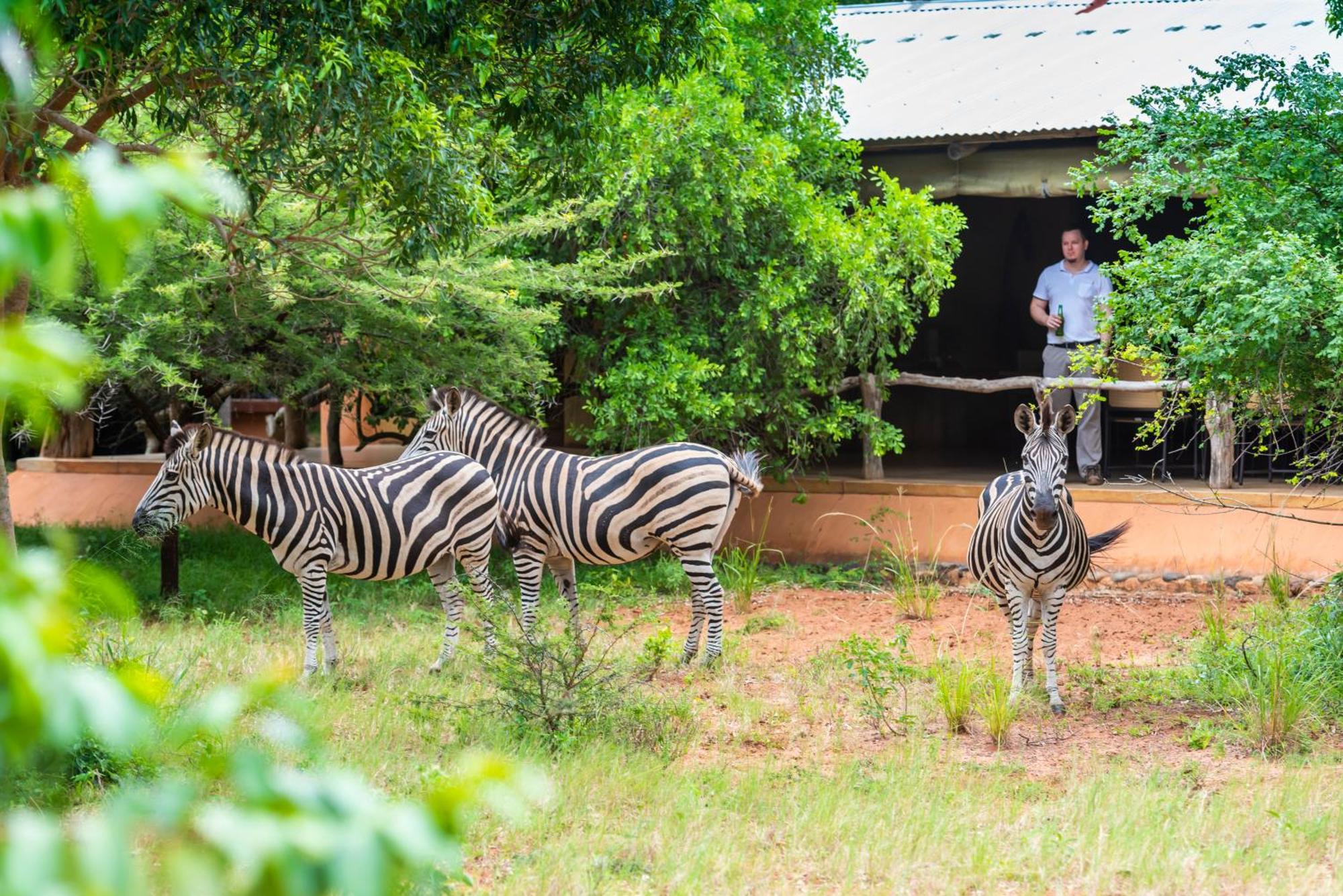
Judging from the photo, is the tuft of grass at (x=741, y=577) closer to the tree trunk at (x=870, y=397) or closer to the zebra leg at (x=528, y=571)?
the tree trunk at (x=870, y=397)

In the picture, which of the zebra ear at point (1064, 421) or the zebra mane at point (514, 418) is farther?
the zebra mane at point (514, 418)

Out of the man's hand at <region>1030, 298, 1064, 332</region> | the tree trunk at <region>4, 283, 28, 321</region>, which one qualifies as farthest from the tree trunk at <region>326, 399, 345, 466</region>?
the man's hand at <region>1030, 298, 1064, 332</region>

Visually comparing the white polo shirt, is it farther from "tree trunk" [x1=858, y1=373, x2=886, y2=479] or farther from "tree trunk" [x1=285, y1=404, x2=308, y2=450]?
"tree trunk" [x1=285, y1=404, x2=308, y2=450]

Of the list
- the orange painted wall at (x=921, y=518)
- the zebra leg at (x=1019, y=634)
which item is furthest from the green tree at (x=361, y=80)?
the orange painted wall at (x=921, y=518)

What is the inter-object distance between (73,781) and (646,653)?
139 inches

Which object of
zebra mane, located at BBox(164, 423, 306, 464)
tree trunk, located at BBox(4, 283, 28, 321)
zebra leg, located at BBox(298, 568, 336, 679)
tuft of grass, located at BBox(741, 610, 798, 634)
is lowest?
tuft of grass, located at BBox(741, 610, 798, 634)

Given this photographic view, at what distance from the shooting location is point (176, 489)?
789 centimetres

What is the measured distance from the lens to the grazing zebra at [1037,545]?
23.9 feet

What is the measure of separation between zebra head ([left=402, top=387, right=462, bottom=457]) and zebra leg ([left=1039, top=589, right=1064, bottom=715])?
13.9 ft

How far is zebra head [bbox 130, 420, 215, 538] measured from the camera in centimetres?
784

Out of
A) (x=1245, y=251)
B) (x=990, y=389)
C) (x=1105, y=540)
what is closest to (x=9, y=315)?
(x=1245, y=251)

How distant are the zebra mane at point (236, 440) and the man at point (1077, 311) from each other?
7049 mm

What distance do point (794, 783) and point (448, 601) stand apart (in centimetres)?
345

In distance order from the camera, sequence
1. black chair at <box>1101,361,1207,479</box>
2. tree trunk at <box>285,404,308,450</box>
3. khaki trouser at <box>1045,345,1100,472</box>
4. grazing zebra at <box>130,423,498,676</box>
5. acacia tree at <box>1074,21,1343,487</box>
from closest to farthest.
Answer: acacia tree at <box>1074,21,1343,487</box>, grazing zebra at <box>130,423,498,676</box>, khaki trouser at <box>1045,345,1100,472</box>, black chair at <box>1101,361,1207,479</box>, tree trunk at <box>285,404,308,450</box>
